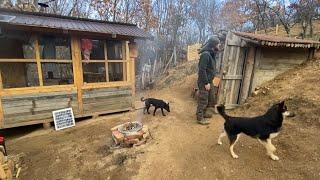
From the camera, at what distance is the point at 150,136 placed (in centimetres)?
508

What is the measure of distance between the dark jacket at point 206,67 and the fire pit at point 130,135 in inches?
74.9

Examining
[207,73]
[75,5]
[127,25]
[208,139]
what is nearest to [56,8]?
[75,5]

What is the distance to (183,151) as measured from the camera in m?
4.36

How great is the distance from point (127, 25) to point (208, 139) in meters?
4.72

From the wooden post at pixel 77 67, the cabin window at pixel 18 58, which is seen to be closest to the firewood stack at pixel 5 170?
the cabin window at pixel 18 58

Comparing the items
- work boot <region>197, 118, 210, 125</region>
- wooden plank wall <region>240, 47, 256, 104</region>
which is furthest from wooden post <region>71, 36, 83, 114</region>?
wooden plank wall <region>240, 47, 256, 104</region>

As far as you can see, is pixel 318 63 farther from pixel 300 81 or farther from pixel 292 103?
pixel 292 103

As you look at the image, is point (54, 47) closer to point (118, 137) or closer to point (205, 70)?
point (118, 137)

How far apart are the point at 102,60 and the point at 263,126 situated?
476 centimetres

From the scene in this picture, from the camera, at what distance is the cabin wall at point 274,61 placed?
6609mm

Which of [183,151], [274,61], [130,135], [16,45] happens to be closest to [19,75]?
[16,45]

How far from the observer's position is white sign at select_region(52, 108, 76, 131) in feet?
19.8

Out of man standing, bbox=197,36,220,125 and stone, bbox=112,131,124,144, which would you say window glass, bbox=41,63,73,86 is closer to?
stone, bbox=112,131,124,144

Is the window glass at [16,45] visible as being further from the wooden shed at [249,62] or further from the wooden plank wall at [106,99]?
the wooden shed at [249,62]
